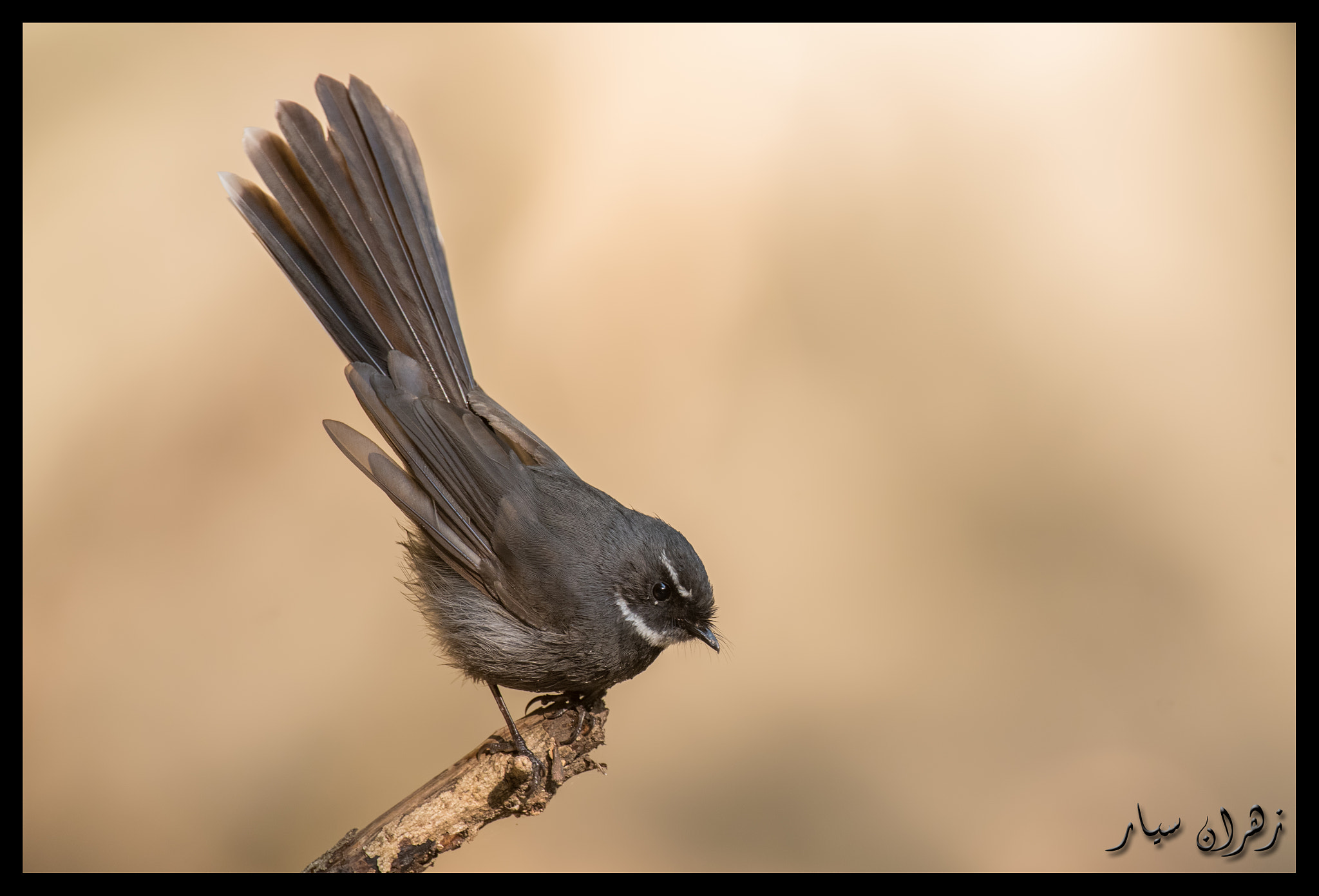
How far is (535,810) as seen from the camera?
215 cm

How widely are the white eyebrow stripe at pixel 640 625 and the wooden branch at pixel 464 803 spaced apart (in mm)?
268

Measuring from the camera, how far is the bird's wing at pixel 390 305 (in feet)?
7.16

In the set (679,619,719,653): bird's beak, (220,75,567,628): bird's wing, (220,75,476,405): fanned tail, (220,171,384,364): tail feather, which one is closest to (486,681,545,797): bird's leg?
(220,75,567,628): bird's wing

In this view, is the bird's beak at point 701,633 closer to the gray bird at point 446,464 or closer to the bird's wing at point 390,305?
the gray bird at point 446,464

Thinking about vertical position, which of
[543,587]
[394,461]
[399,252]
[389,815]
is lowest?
[389,815]

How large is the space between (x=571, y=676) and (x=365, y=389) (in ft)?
2.86

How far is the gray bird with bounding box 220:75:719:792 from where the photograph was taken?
212 cm

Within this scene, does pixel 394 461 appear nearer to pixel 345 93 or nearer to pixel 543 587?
pixel 543 587

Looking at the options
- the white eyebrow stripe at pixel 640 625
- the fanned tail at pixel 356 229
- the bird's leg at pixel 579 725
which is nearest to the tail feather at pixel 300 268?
the fanned tail at pixel 356 229

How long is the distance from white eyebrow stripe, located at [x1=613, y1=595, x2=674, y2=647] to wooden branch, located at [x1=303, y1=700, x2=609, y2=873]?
10.6 inches

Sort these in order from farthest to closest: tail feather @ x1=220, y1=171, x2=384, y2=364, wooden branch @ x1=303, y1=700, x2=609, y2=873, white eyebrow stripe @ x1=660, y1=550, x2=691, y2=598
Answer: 1. tail feather @ x1=220, y1=171, x2=384, y2=364
2. white eyebrow stripe @ x1=660, y1=550, x2=691, y2=598
3. wooden branch @ x1=303, y1=700, x2=609, y2=873

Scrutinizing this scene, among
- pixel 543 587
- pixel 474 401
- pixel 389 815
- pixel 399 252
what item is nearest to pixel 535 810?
pixel 389 815

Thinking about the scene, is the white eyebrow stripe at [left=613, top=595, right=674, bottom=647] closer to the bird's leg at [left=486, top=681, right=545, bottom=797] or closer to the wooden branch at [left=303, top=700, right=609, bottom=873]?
the wooden branch at [left=303, top=700, right=609, bottom=873]

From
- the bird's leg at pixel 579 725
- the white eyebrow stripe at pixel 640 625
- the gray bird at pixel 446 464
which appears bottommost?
the bird's leg at pixel 579 725
